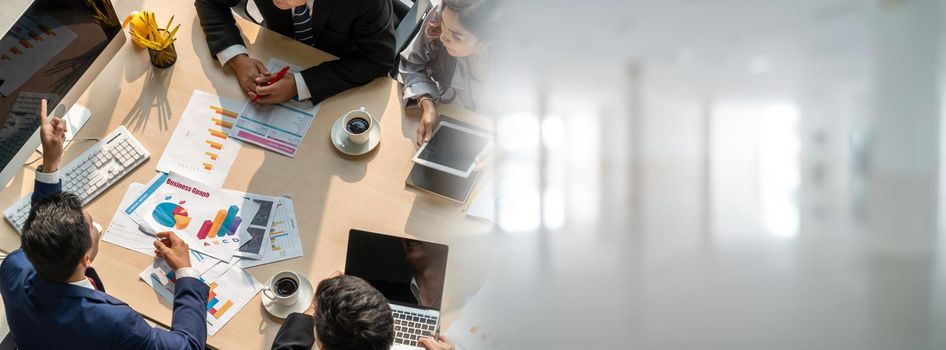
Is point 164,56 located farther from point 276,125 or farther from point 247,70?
point 276,125

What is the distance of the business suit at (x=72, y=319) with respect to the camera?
115 centimetres

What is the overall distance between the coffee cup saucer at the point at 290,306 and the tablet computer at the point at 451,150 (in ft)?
1.07

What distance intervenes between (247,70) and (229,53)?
0.19 feet

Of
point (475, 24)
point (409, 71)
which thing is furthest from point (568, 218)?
point (409, 71)

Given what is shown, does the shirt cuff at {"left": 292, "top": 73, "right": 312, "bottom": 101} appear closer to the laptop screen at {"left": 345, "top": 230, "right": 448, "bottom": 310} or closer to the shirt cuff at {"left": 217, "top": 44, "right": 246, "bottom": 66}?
the shirt cuff at {"left": 217, "top": 44, "right": 246, "bottom": 66}

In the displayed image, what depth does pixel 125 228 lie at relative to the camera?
1339 millimetres

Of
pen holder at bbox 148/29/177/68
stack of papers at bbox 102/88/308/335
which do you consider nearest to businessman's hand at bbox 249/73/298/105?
stack of papers at bbox 102/88/308/335

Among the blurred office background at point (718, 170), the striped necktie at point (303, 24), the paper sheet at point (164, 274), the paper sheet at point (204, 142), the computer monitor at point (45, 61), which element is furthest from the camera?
the striped necktie at point (303, 24)

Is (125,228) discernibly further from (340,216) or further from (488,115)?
(488,115)

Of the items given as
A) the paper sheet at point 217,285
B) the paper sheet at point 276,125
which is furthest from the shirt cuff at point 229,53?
the paper sheet at point 217,285

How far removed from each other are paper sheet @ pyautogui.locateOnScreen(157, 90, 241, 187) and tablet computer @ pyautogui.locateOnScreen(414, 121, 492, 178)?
0.42 metres

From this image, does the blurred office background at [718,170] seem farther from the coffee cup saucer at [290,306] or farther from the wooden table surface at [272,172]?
the coffee cup saucer at [290,306]

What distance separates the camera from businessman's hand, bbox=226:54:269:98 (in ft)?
4.83

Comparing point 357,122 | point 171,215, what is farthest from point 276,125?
point 171,215
